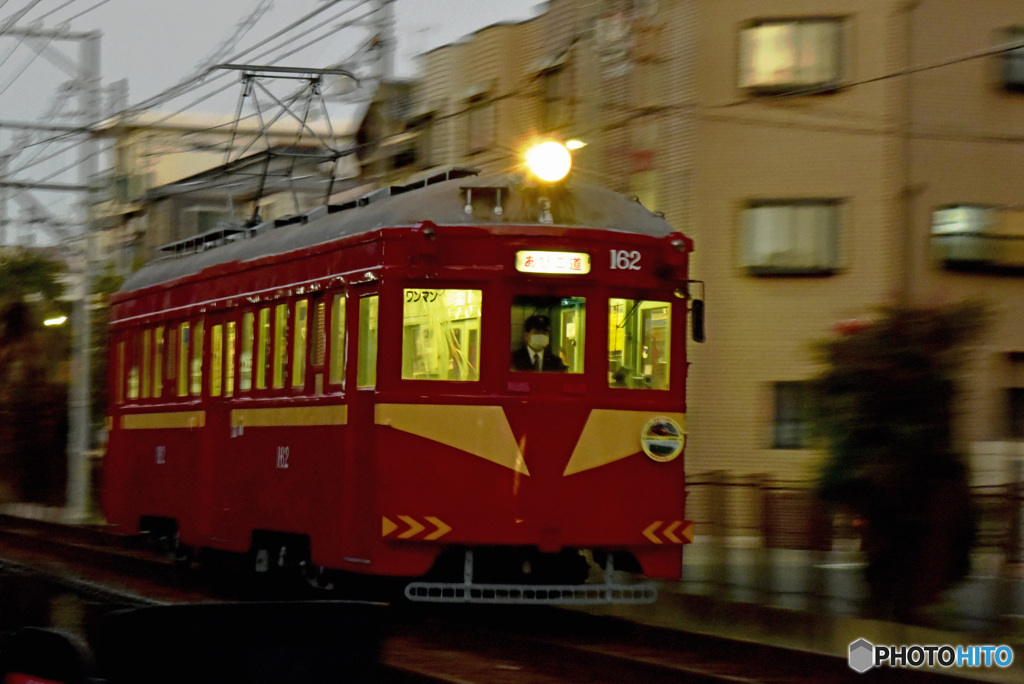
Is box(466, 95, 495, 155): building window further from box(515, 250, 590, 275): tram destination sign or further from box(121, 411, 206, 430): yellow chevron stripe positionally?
box(515, 250, 590, 275): tram destination sign

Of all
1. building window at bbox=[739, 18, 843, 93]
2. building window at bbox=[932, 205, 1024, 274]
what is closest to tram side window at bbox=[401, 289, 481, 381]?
building window at bbox=[739, 18, 843, 93]

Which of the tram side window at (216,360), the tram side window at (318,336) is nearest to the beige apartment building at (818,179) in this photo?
the tram side window at (216,360)

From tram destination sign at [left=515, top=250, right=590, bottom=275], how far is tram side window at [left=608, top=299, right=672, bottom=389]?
1.07ft

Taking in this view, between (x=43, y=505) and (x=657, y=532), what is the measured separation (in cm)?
2301

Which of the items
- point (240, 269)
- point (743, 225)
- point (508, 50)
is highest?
point (508, 50)

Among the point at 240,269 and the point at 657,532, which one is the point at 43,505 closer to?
the point at 240,269

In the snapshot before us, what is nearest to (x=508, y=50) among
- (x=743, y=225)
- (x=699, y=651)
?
(x=743, y=225)

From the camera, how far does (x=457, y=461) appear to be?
10672mm

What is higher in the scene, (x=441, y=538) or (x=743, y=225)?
(x=743, y=225)

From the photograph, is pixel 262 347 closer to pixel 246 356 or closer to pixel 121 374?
pixel 246 356

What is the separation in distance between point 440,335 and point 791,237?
10055 mm

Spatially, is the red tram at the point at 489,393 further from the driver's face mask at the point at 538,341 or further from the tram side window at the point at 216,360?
the tram side window at the point at 216,360

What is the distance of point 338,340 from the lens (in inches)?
444

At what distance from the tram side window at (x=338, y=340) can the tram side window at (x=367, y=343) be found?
210mm
